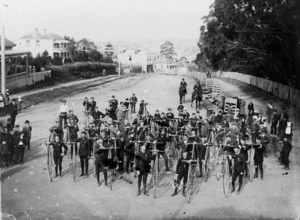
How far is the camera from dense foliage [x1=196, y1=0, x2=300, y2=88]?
1006 inches

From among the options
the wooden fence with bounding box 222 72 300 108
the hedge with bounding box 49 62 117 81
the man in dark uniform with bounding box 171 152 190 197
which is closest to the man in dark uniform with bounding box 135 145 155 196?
the man in dark uniform with bounding box 171 152 190 197

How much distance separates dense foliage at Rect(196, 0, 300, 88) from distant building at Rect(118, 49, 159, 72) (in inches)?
1656

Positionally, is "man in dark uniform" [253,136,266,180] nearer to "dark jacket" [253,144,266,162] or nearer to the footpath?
"dark jacket" [253,144,266,162]

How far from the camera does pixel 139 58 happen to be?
8356 cm

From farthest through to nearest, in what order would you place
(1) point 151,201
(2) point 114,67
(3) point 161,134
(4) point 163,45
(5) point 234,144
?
1. (4) point 163,45
2. (2) point 114,67
3. (3) point 161,134
4. (5) point 234,144
5. (1) point 151,201

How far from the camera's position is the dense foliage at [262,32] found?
1006 inches

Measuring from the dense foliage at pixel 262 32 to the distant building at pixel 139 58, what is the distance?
42059 mm

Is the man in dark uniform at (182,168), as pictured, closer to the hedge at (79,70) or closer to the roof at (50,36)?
the hedge at (79,70)

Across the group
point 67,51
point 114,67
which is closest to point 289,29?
point 114,67

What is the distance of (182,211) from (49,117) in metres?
15.1

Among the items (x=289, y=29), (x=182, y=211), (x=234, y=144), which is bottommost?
(x=182, y=211)

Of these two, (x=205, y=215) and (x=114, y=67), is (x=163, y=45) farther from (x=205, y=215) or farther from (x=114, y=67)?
(x=205, y=215)

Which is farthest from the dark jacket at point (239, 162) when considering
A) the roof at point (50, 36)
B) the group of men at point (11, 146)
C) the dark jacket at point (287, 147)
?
the roof at point (50, 36)

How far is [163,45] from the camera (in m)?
114
